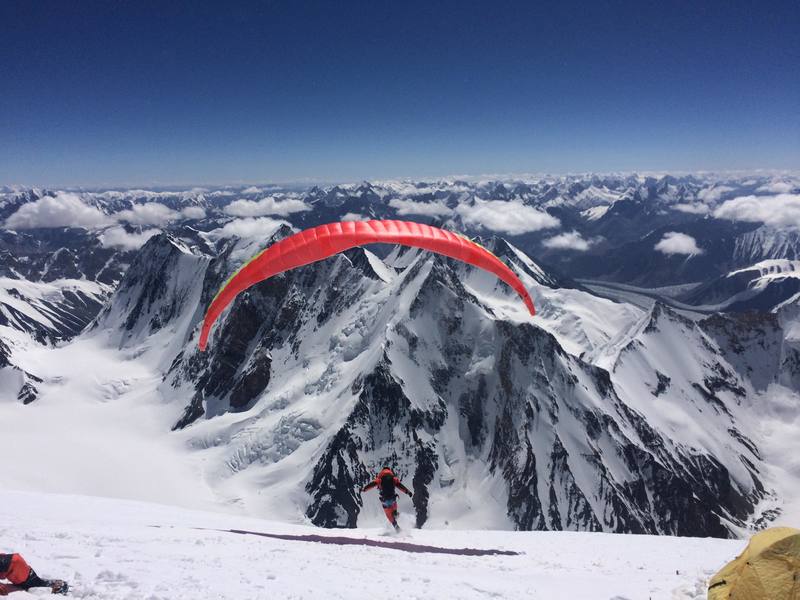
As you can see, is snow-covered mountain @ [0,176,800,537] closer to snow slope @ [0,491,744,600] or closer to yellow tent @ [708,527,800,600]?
snow slope @ [0,491,744,600]

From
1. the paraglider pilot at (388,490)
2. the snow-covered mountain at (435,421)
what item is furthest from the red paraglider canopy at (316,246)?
the snow-covered mountain at (435,421)

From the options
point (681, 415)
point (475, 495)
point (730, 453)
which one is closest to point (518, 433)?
point (475, 495)

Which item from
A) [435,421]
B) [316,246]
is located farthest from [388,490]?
[435,421]

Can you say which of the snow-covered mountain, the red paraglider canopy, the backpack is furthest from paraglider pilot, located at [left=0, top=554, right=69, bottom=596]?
the snow-covered mountain

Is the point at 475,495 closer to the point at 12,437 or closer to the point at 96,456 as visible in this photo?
the point at 96,456

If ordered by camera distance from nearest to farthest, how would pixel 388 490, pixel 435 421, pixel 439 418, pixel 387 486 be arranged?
pixel 388 490, pixel 387 486, pixel 435 421, pixel 439 418

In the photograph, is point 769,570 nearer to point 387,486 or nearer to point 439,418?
point 387,486
